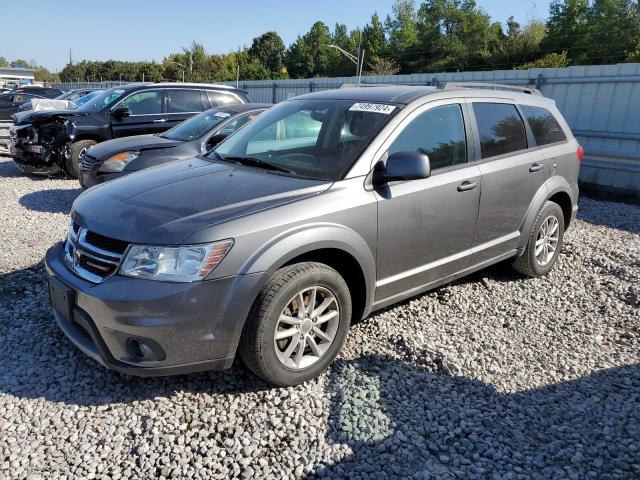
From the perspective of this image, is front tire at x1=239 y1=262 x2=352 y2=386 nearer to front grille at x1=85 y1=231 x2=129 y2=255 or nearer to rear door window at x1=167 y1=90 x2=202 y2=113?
front grille at x1=85 y1=231 x2=129 y2=255

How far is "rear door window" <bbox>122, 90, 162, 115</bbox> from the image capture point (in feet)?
31.3

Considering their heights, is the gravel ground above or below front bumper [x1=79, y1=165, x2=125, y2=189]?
below

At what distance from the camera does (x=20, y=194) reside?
8422 mm

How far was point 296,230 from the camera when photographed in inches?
Result: 118

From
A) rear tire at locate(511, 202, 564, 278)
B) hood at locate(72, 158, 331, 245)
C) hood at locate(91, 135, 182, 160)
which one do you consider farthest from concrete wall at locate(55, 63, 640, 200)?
hood at locate(72, 158, 331, 245)

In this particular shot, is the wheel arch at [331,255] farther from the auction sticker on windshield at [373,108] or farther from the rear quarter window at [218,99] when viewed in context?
the rear quarter window at [218,99]

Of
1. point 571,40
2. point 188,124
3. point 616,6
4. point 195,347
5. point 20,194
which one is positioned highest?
point 616,6

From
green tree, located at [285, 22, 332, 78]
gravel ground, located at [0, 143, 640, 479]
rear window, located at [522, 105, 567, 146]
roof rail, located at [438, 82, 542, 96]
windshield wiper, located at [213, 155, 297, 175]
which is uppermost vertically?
green tree, located at [285, 22, 332, 78]

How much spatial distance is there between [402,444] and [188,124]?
6.22 metres

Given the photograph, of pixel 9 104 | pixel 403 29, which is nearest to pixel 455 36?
pixel 403 29

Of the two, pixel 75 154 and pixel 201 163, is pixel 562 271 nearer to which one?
pixel 201 163

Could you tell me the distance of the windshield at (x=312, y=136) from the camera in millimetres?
3527

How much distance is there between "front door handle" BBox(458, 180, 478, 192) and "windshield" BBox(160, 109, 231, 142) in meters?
4.48

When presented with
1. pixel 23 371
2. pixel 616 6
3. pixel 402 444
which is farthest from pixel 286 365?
pixel 616 6
